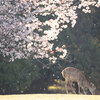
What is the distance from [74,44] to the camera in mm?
19531

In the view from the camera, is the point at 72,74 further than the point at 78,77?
No

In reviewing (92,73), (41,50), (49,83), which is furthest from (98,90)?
(41,50)

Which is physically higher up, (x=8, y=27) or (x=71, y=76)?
(x=8, y=27)

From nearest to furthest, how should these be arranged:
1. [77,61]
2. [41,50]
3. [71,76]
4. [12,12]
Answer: [12,12]
[41,50]
[71,76]
[77,61]

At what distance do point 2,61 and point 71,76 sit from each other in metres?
4.05

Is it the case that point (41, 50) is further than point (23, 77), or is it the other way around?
point (23, 77)

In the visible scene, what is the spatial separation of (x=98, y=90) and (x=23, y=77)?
17.3ft

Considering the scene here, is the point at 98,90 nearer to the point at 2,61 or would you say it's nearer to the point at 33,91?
the point at 33,91

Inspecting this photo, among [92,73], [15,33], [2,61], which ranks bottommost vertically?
[92,73]

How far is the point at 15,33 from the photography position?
1383cm

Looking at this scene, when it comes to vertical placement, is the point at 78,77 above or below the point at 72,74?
below
